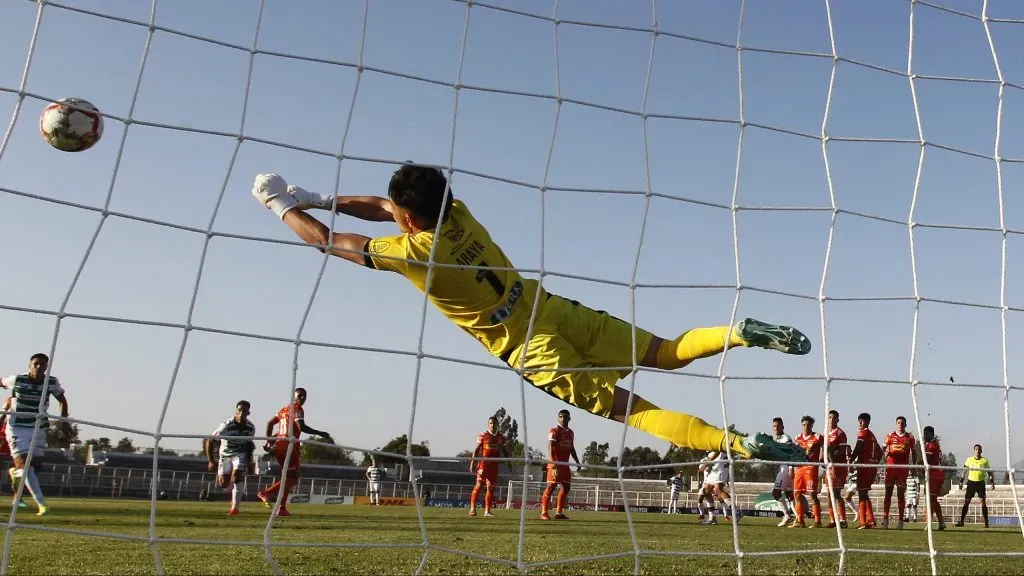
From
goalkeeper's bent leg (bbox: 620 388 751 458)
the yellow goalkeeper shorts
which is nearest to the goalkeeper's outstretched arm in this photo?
the yellow goalkeeper shorts

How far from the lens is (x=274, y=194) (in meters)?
4.41

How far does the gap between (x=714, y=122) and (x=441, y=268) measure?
1776mm

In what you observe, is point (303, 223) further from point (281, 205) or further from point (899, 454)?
point (899, 454)

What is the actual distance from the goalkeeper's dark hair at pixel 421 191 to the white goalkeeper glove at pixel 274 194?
511 mm

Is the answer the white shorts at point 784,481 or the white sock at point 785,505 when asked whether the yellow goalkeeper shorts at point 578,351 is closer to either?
the white sock at point 785,505

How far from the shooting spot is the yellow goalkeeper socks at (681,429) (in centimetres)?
446

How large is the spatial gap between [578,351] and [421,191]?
1200 mm

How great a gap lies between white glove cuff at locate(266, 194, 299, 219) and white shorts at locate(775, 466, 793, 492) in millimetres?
11185

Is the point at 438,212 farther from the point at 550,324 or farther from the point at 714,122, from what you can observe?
the point at 714,122

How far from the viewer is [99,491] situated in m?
27.2

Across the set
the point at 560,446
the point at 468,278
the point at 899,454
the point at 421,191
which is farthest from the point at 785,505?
the point at 421,191

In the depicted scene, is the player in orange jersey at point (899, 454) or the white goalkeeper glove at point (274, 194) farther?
the player in orange jersey at point (899, 454)

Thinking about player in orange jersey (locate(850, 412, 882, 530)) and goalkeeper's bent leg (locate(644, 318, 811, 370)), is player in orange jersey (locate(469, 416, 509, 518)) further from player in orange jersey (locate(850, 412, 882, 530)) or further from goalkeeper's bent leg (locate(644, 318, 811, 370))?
goalkeeper's bent leg (locate(644, 318, 811, 370))

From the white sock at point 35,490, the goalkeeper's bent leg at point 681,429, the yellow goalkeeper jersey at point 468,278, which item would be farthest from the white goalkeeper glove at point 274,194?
the white sock at point 35,490
